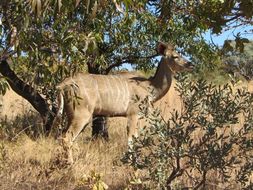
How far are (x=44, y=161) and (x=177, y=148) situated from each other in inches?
97.7

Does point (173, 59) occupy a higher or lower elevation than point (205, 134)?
higher

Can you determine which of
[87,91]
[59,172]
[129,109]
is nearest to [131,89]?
[129,109]

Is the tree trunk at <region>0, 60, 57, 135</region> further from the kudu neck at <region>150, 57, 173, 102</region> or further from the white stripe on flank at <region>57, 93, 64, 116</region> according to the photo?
the kudu neck at <region>150, 57, 173, 102</region>

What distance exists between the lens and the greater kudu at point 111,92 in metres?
7.68

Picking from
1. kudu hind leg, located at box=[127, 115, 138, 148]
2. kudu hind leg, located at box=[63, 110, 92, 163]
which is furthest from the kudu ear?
kudu hind leg, located at box=[63, 110, 92, 163]

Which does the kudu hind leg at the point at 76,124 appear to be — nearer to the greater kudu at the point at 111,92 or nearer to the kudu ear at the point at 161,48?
the greater kudu at the point at 111,92

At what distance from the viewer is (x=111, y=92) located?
8594 mm

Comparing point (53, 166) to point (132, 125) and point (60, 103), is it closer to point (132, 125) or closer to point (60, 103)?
point (60, 103)

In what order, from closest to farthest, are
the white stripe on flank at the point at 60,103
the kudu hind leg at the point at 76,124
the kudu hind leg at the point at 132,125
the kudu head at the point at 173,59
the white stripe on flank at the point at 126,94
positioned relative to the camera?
the white stripe on flank at the point at 60,103 → the kudu hind leg at the point at 76,124 → the kudu hind leg at the point at 132,125 → the white stripe on flank at the point at 126,94 → the kudu head at the point at 173,59

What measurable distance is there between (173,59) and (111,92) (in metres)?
1.53

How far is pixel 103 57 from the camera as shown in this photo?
862 cm

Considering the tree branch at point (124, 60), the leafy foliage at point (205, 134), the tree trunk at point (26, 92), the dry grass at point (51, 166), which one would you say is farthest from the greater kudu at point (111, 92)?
the leafy foliage at point (205, 134)

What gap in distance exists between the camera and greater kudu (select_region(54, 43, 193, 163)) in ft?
25.2

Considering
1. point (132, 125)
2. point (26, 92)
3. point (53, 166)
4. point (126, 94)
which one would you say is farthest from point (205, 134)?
point (26, 92)
